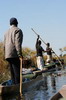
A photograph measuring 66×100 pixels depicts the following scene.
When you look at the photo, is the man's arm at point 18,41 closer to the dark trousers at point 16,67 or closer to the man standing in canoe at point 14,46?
the man standing in canoe at point 14,46

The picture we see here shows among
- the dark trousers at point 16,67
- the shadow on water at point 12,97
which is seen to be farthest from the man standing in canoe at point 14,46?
the shadow on water at point 12,97

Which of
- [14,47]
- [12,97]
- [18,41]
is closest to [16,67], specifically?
[14,47]

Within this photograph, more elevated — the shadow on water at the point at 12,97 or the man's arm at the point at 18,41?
the man's arm at the point at 18,41

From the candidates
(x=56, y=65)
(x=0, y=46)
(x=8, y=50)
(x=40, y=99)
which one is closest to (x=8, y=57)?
(x=8, y=50)

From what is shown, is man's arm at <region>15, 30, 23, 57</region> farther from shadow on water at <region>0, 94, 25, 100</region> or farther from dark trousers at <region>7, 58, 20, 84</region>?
shadow on water at <region>0, 94, 25, 100</region>

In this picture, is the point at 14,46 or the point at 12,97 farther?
the point at 14,46

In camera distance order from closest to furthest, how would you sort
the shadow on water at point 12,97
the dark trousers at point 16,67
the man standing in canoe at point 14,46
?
1. the shadow on water at point 12,97
2. the man standing in canoe at point 14,46
3. the dark trousers at point 16,67

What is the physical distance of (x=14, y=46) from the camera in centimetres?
1071

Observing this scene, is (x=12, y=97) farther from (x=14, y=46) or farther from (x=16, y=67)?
(x=14, y=46)

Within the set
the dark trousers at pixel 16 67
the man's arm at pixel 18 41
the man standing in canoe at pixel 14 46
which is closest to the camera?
the man's arm at pixel 18 41

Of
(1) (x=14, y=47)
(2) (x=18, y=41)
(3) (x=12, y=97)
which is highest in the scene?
(2) (x=18, y=41)

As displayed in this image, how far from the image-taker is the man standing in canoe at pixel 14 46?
10430 millimetres

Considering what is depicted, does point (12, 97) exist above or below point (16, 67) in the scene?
below

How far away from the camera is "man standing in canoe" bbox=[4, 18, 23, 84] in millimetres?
10430
